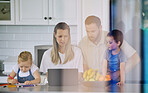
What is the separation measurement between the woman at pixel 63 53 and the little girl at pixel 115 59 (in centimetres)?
7

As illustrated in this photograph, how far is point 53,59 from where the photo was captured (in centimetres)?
58

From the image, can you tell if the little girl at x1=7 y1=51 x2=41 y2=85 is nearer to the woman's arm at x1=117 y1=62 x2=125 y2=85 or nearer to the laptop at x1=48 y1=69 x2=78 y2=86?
the laptop at x1=48 y1=69 x2=78 y2=86

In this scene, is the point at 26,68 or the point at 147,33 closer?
the point at 147,33

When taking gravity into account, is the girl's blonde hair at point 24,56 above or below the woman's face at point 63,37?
below

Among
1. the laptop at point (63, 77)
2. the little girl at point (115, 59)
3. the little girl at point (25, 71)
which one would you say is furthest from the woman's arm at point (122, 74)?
the little girl at point (25, 71)

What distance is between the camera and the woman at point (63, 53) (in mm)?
571

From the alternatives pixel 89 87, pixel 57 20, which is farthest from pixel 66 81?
pixel 57 20

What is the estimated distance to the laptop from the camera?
530 mm

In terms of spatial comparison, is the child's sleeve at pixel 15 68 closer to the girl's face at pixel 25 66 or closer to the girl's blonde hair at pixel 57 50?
the girl's face at pixel 25 66

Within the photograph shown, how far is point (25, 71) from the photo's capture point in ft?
2.07

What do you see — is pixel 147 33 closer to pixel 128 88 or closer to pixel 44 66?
pixel 128 88

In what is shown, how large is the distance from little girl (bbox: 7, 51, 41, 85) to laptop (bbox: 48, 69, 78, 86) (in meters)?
0.06

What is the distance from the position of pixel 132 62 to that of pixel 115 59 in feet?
0.16

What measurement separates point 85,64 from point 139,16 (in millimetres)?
172
